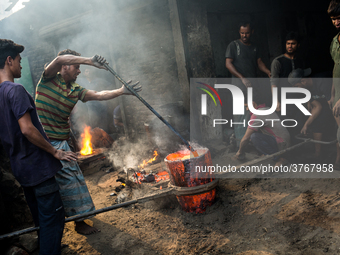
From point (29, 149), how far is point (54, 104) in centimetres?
96

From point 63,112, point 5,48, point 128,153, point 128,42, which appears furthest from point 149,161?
point 5,48

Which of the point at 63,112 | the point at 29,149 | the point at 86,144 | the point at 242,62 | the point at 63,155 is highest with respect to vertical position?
the point at 242,62

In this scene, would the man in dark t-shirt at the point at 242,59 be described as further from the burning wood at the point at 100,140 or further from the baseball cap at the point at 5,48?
the baseball cap at the point at 5,48

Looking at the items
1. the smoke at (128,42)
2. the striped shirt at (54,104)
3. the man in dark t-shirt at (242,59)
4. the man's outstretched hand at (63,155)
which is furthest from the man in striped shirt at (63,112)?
the man in dark t-shirt at (242,59)

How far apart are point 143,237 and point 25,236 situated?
5.34ft

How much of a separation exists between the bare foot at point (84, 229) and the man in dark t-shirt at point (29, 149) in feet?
2.85

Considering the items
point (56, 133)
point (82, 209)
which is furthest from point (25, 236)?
point (56, 133)

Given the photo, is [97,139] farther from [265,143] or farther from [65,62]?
[265,143]

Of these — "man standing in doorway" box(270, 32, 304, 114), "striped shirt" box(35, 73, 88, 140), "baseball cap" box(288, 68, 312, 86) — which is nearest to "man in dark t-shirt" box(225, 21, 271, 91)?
"man standing in doorway" box(270, 32, 304, 114)

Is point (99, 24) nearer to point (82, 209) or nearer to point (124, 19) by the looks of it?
point (124, 19)

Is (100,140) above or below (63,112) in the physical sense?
below

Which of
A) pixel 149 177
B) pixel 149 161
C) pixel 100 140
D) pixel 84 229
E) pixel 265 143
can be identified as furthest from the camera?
pixel 100 140

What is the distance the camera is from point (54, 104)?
3449mm

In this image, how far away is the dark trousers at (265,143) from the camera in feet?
16.0
